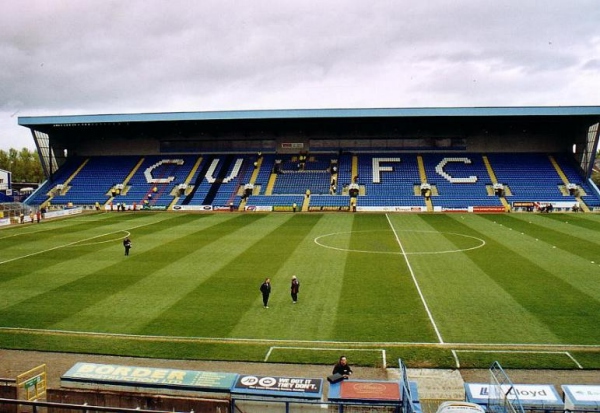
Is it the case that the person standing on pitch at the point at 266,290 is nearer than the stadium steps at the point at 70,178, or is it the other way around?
the person standing on pitch at the point at 266,290

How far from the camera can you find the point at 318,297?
21.0 meters

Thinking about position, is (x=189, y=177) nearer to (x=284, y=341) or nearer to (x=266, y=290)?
(x=266, y=290)

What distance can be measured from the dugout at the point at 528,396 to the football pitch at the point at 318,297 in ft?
10.7

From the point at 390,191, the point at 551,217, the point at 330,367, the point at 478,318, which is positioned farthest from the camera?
the point at 390,191

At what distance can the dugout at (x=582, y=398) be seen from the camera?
396 inches

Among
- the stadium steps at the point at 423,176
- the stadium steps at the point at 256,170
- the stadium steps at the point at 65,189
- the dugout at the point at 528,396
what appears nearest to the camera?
the dugout at the point at 528,396

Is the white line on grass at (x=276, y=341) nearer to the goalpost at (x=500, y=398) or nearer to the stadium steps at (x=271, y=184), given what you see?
the goalpost at (x=500, y=398)

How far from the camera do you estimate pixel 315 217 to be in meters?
51.2

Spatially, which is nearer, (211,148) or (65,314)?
(65,314)

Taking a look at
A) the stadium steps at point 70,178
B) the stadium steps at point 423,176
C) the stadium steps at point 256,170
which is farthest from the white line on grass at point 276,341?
the stadium steps at point 70,178

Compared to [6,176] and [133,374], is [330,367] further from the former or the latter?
[6,176]

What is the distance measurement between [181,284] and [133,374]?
12.1 m

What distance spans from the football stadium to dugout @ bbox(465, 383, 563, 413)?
50 millimetres

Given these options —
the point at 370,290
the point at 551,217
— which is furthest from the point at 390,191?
the point at 370,290
